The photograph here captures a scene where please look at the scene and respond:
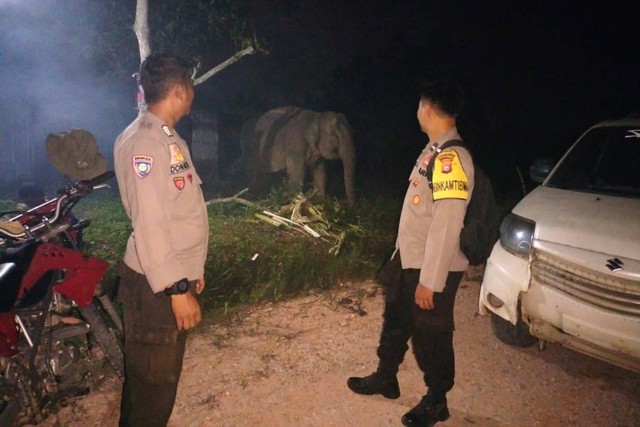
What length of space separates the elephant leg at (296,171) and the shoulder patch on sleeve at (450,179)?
235 inches

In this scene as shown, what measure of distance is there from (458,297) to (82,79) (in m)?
9.51

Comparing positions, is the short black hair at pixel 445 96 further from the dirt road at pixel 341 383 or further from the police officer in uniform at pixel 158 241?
the dirt road at pixel 341 383

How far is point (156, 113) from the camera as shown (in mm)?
2236

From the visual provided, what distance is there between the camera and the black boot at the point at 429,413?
291cm

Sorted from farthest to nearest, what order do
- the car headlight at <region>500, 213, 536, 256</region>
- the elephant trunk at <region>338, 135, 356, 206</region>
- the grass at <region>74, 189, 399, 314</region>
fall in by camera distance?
the elephant trunk at <region>338, 135, 356, 206</region>, the grass at <region>74, 189, 399, 314</region>, the car headlight at <region>500, 213, 536, 256</region>

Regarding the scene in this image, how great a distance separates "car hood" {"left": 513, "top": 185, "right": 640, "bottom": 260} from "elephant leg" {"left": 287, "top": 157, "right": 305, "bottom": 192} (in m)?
4.95

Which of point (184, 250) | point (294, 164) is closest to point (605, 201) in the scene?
point (184, 250)

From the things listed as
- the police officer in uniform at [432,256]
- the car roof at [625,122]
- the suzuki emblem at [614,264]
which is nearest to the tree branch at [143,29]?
the police officer in uniform at [432,256]

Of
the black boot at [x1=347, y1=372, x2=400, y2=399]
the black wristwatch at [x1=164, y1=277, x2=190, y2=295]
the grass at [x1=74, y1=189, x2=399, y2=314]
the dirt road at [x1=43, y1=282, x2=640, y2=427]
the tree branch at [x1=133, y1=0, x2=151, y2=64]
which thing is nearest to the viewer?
the black wristwatch at [x1=164, y1=277, x2=190, y2=295]

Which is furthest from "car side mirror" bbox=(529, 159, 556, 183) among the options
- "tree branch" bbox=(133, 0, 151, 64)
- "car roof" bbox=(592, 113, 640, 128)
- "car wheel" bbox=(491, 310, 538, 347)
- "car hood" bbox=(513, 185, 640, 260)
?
"tree branch" bbox=(133, 0, 151, 64)

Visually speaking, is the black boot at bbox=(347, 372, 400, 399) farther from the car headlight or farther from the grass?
the grass

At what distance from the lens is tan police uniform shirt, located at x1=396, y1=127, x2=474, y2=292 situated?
241 cm

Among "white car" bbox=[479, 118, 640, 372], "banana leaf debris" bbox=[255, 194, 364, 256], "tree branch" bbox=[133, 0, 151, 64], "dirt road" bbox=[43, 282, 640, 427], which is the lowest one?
"dirt road" bbox=[43, 282, 640, 427]

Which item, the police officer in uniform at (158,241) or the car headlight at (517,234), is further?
the car headlight at (517,234)
